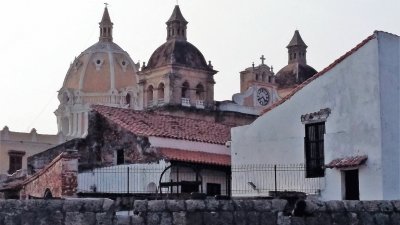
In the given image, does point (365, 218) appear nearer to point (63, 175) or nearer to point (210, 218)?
point (210, 218)

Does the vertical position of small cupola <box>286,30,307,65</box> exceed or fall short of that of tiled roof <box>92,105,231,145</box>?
it exceeds it

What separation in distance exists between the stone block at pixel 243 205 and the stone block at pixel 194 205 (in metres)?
0.54

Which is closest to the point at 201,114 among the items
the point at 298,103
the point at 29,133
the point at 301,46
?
the point at 29,133

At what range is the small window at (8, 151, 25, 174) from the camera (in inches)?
2286

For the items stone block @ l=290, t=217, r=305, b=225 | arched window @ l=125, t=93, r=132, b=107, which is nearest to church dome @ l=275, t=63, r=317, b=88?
arched window @ l=125, t=93, r=132, b=107

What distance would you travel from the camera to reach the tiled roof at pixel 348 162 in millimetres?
20547

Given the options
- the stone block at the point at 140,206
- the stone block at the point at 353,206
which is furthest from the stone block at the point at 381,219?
the stone block at the point at 140,206

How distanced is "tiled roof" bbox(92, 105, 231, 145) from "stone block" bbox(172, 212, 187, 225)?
14100mm

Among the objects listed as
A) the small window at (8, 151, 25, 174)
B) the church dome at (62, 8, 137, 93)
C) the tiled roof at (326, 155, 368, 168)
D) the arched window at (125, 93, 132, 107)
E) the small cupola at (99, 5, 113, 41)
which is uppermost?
the small cupola at (99, 5, 113, 41)

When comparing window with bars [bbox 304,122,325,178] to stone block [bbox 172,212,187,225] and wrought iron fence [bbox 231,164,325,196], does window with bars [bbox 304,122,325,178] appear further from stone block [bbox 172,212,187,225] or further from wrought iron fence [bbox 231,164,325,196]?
stone block [bbox 172,212,187,225]

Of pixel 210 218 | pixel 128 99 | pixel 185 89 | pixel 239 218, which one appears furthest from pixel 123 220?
pixel 128 99

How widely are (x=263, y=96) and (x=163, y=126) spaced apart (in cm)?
3109

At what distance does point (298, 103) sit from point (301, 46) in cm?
5330

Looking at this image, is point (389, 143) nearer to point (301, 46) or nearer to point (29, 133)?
point (29, 133)
